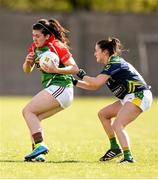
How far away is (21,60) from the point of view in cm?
3192

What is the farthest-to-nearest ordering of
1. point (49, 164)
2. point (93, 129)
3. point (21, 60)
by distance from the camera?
point (21, 60)
point (93, 129)
point (49, 164)

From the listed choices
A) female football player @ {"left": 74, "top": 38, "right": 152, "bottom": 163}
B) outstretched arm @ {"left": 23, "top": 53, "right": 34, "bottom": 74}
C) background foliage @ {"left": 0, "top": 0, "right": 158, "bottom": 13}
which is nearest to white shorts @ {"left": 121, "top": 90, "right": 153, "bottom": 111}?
female football player @ {"left": 74, "top": 38, "right": 152, "bottom": 163}

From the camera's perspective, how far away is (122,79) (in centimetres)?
974

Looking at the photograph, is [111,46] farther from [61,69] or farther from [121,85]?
[61,69]

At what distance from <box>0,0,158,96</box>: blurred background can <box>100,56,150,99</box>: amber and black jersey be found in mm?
22113

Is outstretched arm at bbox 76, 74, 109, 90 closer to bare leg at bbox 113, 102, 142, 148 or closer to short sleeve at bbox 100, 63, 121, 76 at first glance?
short sleeve at bbox 100, 63, 121, 76

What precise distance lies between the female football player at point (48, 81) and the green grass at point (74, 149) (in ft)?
1.60

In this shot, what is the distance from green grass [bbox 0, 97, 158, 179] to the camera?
27.5ft

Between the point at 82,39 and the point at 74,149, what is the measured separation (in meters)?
21.6

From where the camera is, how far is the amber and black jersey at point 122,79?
31.8 ft

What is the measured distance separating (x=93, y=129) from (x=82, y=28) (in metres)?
17.3

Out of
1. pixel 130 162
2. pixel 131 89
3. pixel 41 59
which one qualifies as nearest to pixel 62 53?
pixel 41 59

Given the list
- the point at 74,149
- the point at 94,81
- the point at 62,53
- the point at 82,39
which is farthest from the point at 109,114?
the point at 82,39

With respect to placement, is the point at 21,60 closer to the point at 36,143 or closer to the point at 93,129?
the point at 93,129
